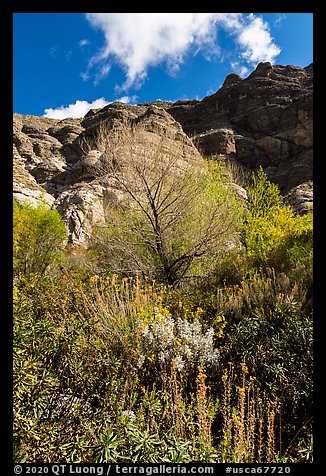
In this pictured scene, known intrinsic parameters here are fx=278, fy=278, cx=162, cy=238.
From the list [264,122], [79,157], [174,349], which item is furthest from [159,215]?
[264,122]

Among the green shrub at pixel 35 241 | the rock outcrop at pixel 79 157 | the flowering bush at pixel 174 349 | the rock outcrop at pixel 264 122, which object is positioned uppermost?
the rock outcrop at pixel 264 122

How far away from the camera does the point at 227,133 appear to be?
138 ft

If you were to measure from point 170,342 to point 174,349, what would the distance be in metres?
0.11

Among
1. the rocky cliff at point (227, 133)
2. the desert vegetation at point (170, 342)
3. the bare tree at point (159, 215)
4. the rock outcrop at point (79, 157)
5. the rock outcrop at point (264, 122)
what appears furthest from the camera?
the rock outcrop at point (264, 122)

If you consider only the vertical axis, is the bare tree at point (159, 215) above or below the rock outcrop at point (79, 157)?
below

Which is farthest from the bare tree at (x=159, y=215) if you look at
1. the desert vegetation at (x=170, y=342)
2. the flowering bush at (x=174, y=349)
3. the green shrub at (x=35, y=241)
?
the green shrub at (x=35, y=241)

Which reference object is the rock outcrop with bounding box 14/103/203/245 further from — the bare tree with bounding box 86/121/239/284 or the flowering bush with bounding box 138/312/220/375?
the flowering bush with bounding box 138/312/220/375

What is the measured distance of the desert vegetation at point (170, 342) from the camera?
203 centimetres

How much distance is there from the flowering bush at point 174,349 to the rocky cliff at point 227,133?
19733 mm

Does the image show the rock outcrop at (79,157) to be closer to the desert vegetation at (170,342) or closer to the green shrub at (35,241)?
the desert vegetation at (170,342)

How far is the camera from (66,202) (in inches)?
849

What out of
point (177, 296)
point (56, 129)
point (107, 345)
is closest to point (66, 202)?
point (177, 296)

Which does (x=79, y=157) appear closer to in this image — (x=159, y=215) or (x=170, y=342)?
(x=159, y=215)
